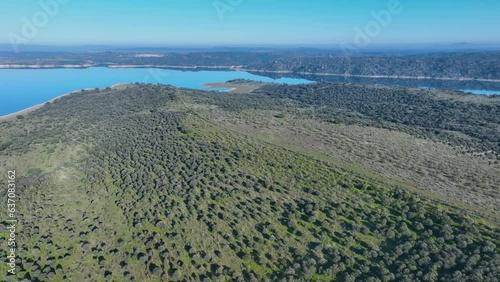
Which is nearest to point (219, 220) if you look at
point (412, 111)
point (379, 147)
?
point (379, 147)

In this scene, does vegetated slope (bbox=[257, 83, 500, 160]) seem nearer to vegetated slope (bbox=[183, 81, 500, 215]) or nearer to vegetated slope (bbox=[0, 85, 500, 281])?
vegetated slope (bbox=[183, 81, 500, 215])

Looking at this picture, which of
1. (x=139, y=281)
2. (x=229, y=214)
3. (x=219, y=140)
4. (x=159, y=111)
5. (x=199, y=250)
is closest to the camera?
(x=139, y=281)

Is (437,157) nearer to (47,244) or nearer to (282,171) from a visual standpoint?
(282,171)

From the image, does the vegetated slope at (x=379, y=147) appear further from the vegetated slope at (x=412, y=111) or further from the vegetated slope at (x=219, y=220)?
the vegetated slope at (x=219, y=220)

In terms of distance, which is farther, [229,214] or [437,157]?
[437,157]

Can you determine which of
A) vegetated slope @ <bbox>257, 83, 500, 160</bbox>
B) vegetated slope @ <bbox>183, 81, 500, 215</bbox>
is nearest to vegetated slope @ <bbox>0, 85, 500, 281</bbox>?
vegetated slope @ <bbox>183, 81, 500, 215</bbox>

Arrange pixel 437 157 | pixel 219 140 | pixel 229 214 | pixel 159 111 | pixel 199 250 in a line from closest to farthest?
pixel 199 250 → pixel 229 214 → pixel 437 157 → pixel 219 140 → pixel 159 111

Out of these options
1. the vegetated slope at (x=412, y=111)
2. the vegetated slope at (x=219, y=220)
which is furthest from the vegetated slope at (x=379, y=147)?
the vegetated slope at (x=219, y=220)

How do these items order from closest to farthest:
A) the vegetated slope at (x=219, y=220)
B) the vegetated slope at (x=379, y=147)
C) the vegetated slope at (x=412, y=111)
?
the vegetated slope at (x=219, y=220) < the vegetated slope at (x=379, y=147) < the vegetated slope at (x=412, y=111)

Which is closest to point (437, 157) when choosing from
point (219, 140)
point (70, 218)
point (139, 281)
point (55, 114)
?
point (219, 140)
